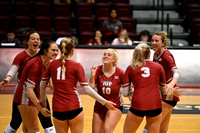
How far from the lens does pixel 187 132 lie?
6254mm

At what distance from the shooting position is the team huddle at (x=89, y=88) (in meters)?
4.11

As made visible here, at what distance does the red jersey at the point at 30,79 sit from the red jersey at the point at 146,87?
3.80 feet

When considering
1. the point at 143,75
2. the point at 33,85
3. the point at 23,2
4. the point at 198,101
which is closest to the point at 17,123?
the point at 33,85

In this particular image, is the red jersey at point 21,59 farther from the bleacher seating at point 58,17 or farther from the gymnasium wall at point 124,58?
the bleacher seating at point 58,17

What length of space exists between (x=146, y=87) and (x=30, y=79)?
1.41 meters

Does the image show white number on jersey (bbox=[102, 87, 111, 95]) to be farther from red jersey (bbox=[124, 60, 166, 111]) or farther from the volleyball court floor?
the volleyball court floor

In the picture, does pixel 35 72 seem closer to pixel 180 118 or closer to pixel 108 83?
pixel 108 83

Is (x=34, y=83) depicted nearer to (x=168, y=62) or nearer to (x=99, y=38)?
(x=168, y=62)

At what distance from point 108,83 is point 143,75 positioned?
650mm

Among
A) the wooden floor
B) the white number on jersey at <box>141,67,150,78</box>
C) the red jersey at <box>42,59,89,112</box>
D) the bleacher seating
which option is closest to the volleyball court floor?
the wooden floor

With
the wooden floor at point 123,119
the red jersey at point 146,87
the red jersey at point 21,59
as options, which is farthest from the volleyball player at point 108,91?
the wooden floor at point 123,119

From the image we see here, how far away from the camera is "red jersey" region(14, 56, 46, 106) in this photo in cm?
445

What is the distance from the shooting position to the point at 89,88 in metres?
4.16

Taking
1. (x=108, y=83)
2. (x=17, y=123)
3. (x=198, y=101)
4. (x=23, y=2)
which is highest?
(x=23, y=2)
